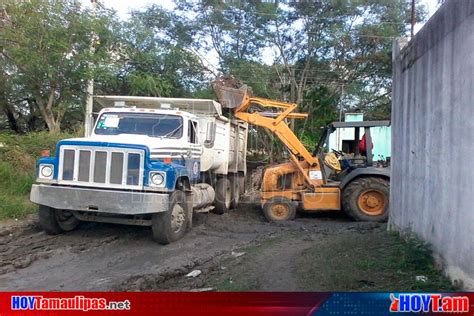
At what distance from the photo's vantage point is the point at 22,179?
11766 millimetres

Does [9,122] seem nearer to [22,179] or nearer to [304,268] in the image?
[22,179]

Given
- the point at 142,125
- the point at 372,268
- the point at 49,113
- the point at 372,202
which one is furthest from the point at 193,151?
the point at 49,113

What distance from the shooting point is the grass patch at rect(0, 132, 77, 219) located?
10078 millimetres

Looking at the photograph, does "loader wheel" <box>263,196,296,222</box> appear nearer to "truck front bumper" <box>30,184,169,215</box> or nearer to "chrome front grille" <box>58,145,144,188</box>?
"truck front bumper" <box>30,184,169,215</box>

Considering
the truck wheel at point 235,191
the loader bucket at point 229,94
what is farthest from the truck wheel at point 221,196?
the loader bucket at point 229,94

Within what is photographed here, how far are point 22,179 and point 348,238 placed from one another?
8.37 metres

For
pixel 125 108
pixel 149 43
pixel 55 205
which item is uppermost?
pixel 149 43

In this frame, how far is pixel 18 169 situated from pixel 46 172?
546 cm

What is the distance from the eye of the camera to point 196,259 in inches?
265

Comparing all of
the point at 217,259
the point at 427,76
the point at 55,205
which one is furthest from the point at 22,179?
the point at 427,76

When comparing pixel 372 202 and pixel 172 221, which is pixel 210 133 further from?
pixel 372 202

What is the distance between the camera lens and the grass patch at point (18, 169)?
33.1 ft

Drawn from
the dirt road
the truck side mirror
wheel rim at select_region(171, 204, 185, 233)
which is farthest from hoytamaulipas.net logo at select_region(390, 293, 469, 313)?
the truck side mirror

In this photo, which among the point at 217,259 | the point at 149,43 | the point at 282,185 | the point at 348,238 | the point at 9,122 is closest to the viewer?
the point at 217,259
